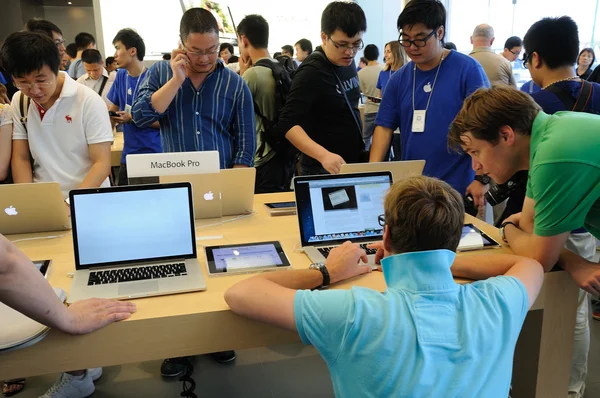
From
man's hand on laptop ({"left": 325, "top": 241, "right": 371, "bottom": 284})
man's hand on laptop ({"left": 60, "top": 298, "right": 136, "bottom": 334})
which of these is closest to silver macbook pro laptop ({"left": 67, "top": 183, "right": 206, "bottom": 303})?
man's hand on laptop ({"left": 60, "top": 298, "right": 136, "bottom": 334})

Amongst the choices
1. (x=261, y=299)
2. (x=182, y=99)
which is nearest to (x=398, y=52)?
(x=182, y=99)

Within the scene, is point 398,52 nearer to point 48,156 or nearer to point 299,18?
point 48,156

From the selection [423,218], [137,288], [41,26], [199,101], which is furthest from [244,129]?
[41,26]

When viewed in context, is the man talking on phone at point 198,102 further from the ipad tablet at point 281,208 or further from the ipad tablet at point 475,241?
the ipad tablet at point 475,241

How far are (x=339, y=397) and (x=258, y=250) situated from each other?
26.6 inches

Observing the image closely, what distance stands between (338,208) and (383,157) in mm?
786

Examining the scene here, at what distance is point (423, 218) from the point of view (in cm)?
95

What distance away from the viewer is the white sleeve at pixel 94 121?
2.03 meters

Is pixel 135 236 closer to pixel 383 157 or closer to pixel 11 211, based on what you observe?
pixel 11 211

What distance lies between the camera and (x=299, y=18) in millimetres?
9164

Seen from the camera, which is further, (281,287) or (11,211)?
(11,211)

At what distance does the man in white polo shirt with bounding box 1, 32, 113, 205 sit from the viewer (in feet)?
6.59

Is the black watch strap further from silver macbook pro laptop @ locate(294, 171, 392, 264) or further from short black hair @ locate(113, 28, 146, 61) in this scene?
short black hair @ locate(113, 28, 146, 61)

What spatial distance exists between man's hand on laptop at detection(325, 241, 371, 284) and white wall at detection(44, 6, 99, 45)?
609 inches
